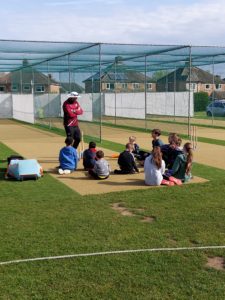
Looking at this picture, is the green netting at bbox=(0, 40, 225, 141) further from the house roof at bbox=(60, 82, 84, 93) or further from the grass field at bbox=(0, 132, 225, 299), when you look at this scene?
the grass field at bbox=(0, 132, 225, 299)

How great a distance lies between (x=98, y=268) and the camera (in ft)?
16.0

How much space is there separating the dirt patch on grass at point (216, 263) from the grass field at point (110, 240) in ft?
0.28

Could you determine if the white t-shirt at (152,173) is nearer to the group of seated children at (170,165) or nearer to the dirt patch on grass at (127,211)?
the group of seated children at (170,165)

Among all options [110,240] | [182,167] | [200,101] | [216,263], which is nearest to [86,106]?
[182,167]

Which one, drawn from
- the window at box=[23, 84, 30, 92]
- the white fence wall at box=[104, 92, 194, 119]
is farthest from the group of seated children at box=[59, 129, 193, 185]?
the window at box=[23, 84, 30, 92]

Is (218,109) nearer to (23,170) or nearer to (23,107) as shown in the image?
(23,107)

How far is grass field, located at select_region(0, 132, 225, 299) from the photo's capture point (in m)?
4.39

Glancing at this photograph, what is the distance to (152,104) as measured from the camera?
3522 cm

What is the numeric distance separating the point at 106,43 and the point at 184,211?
10558 mm

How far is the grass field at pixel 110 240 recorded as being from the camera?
439cm

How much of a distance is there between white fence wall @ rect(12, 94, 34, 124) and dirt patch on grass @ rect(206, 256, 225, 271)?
79.2ft

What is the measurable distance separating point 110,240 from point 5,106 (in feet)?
100

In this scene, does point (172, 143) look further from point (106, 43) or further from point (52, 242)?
point (106, 43)

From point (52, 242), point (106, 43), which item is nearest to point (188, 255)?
point (52, 242)
